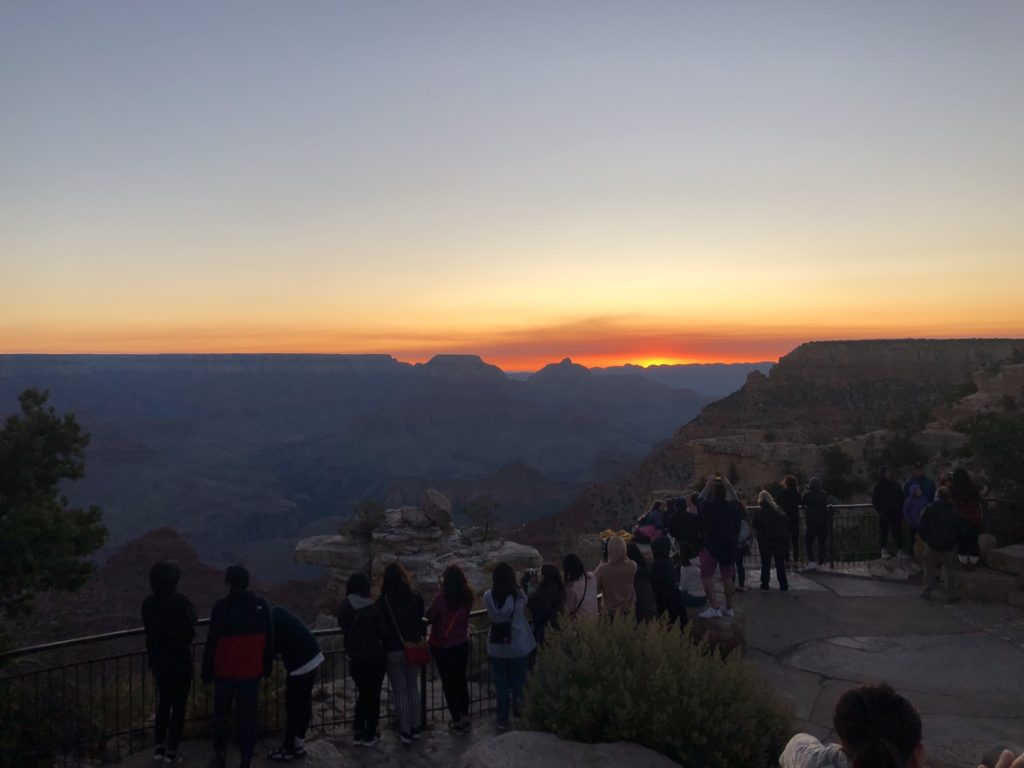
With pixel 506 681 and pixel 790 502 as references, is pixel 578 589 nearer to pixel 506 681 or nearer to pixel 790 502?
pixel 506 681

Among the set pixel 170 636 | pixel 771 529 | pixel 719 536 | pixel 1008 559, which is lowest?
pixel 1008 559

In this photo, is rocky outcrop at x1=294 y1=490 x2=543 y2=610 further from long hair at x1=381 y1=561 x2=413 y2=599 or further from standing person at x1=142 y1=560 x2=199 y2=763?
standing person at x1=142 y1=560 x2=199 y2=763

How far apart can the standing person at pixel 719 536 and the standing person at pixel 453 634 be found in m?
3.21

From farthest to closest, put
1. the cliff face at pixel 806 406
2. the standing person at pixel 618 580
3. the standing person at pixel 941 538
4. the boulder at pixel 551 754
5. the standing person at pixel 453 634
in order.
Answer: the cliff face at pixel 806 406 < the standing person at pixel 941 538 < the standing person at pixel 618 580 < the standing person at pixel 453 634 < the boulder at pixel 551 754

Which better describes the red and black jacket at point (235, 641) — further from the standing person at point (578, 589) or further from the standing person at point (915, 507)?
the standing person at point (915, 507)

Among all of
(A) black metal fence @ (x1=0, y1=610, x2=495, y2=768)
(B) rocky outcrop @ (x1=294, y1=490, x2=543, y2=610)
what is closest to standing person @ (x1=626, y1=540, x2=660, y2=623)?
(A) black metal fence @ (x1=0, y1=610, x2=495, y2=768)

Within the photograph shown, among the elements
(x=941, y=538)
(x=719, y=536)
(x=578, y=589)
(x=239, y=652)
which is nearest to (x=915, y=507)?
(x=941, y=538)

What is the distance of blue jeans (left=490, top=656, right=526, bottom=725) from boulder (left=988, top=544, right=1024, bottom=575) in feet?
22.6

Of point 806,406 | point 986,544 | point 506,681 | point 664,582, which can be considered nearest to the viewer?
point 506,681

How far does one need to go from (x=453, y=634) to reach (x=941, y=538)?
651 cm

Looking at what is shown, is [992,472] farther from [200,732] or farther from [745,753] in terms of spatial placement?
[200,732]

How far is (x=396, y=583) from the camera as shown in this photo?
644 centimetres

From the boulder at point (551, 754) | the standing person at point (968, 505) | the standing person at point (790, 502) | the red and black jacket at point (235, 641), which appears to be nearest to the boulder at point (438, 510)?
the standing person at point (790, 502)

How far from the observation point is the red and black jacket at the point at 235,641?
5855 mm
